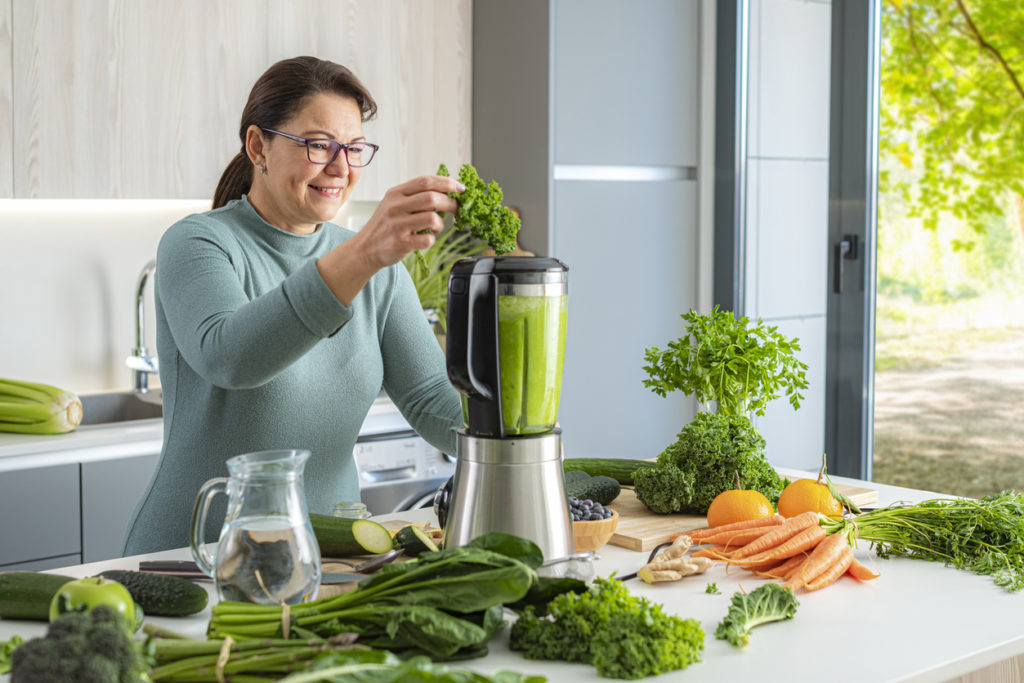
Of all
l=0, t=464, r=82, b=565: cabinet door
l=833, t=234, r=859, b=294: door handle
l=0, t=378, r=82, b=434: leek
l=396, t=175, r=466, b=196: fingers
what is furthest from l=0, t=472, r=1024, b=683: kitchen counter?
l=833, t=234, r=859, b=294: door handle

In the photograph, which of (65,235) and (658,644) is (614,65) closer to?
(65,235)

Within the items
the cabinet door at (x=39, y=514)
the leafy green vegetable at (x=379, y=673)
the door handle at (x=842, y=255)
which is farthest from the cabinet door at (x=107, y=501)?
the door handle at (x=842, y=255)

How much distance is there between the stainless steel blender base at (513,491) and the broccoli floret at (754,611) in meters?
0.22

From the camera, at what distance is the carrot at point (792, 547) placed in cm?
134

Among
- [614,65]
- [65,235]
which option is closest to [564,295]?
[65,235]

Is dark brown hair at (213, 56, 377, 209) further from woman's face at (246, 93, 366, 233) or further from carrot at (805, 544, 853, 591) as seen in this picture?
carrot at (805, 544, 853, 591)

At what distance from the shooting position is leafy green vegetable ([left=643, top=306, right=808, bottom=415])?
1.80 metres

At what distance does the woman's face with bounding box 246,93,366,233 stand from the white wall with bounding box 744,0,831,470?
7.37 ft

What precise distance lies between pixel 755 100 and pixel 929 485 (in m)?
1.53

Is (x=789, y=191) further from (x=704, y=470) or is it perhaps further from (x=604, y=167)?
(x=704, y=470)

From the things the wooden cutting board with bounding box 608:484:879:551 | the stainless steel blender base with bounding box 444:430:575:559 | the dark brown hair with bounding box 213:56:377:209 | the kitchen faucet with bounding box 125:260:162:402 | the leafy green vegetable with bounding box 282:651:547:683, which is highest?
the dark brown hair with bounding box 213:56:377:209

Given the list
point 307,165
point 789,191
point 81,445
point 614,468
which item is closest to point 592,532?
point 614,468

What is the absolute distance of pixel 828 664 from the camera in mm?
1046

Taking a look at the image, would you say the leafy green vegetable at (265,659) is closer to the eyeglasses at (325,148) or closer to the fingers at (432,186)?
the fingers at (432,186)
